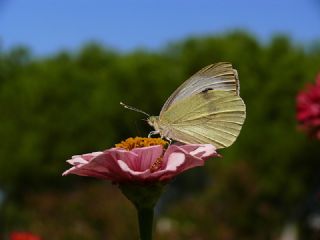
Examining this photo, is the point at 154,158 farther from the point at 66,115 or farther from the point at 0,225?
the point at 66,115

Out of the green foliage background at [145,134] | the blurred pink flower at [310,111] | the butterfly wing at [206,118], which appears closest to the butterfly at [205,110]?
the butterfly wing at [206,118]

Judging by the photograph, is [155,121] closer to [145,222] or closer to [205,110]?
[205,110]

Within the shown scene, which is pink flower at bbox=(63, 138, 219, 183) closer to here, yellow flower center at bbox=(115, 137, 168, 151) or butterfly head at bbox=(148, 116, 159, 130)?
yellow flower center at bbox=(115, 137, 168, 151)

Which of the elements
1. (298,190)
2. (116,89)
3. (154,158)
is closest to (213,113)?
(154,158)

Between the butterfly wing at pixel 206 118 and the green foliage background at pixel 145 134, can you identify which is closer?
the butterfly wing at pixel 206 118

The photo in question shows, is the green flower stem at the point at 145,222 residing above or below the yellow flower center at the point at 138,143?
below

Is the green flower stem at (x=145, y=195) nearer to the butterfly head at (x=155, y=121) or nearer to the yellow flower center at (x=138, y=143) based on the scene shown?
the yellow flower center at (x=138, y=143)
